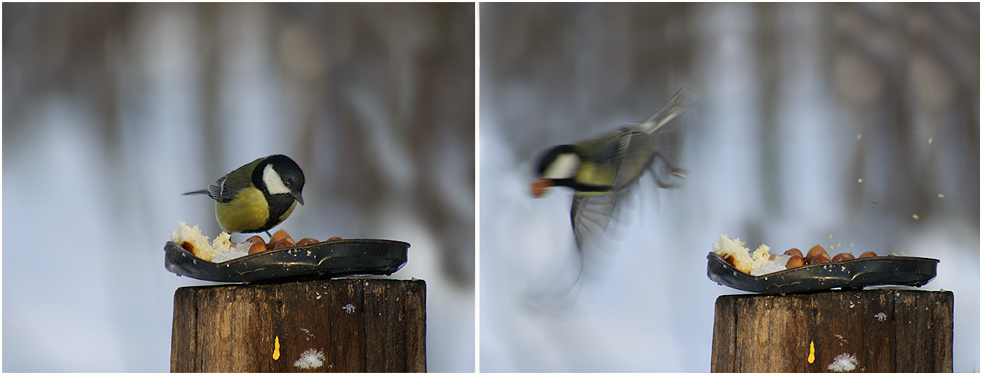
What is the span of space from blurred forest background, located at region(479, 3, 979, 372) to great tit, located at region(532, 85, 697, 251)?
27 mm

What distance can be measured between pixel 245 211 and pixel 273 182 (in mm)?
89

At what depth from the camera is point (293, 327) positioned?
120 centimetres

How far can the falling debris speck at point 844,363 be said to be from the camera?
4.18 feet

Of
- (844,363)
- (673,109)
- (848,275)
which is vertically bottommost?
(844,363)

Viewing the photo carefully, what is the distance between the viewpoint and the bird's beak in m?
1.76

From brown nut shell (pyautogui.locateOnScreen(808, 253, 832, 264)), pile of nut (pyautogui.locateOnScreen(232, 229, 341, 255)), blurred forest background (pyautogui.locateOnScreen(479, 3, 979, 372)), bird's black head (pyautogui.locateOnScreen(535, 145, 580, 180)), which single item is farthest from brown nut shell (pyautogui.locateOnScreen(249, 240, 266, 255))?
brown nut shell (pyautogui.locateOnScreen(808, 253, 832, 264))

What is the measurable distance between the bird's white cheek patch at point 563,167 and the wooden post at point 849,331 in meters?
0.54

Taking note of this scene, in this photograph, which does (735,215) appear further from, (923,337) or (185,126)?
(185,126)

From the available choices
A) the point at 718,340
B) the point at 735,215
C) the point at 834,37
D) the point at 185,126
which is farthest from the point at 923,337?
the point at 185,126

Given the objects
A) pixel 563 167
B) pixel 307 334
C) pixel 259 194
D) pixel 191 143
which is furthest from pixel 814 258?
pixel 191 143

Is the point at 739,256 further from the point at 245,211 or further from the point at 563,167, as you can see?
the point at 245,211

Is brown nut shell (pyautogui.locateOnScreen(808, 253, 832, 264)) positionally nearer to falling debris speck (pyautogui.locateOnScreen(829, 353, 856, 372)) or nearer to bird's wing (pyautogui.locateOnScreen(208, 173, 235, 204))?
falling debris speck (pyautogui.locateOnScreen(829, 353, 856, 372))

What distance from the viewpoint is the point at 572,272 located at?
1.76 metres

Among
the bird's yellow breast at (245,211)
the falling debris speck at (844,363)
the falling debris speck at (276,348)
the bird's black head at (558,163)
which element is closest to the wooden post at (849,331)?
the falling debris speck at (844,363)
